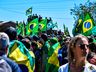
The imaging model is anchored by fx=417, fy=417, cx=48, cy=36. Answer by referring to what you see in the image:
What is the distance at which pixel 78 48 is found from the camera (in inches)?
227

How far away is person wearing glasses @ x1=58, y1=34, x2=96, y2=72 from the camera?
5.66 m

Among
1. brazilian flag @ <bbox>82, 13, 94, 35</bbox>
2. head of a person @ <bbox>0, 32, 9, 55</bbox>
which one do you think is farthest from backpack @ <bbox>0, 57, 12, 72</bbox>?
brazilian flag @ <bbox>82, 13, 94, 35</bbox>

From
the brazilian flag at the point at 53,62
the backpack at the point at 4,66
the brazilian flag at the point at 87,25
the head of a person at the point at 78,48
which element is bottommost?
the brazilian flag at the point at 53,62

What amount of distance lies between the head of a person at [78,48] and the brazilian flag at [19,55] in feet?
5.53

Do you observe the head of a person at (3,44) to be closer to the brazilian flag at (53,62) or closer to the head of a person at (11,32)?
the head of a person at (11,32)

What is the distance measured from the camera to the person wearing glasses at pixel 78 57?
5.66 metres

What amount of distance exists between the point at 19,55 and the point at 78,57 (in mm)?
1927

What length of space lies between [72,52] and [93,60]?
0.90 metres

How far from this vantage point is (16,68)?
223 inches

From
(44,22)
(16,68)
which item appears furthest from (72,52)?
(44,22)

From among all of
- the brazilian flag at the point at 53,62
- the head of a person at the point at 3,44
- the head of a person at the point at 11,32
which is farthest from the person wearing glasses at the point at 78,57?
the brazilian flag at the point at 53,62

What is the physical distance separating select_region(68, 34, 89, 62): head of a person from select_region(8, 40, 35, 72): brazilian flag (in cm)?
169

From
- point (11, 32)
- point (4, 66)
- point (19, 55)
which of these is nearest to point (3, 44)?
point (4, 66)

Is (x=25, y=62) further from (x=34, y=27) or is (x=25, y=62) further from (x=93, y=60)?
(x=34, y=27)
